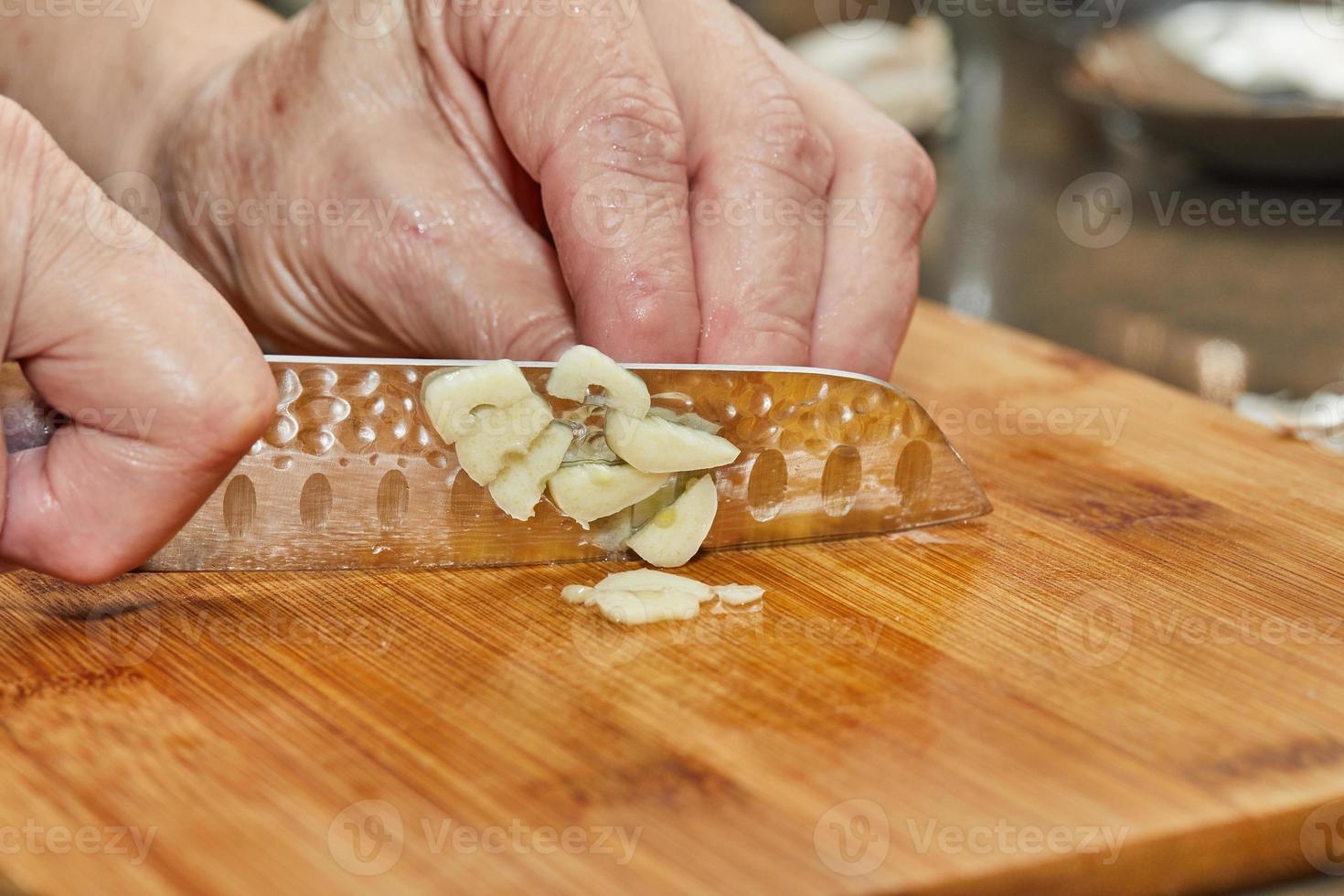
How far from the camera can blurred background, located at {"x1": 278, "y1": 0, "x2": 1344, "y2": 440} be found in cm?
201

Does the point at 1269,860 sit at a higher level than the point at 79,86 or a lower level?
lower

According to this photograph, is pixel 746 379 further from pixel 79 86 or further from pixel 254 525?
pixel 79 86


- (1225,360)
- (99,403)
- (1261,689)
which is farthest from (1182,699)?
(1225,360)

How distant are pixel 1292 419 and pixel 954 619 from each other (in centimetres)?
70

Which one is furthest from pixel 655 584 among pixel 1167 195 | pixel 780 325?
pixel 1167 195

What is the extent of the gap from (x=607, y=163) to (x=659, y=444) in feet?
0.92

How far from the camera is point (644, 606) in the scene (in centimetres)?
101

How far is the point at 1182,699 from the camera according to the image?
36.2 inches
